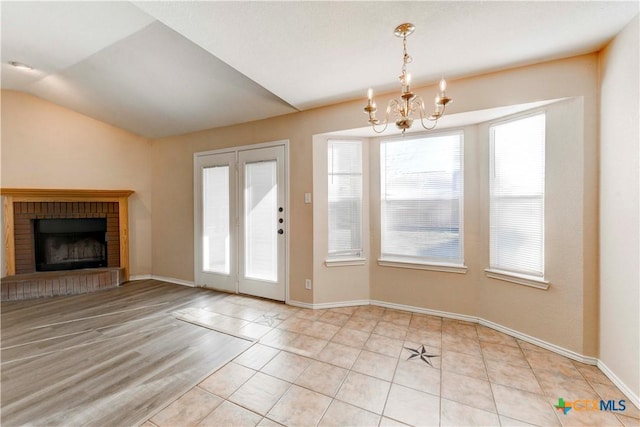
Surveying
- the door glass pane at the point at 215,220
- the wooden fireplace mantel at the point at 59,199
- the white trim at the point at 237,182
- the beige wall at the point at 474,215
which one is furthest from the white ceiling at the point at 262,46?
the wooden fireplace mantel at the point at 59,199

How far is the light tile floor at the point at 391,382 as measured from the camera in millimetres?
1520

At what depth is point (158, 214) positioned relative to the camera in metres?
4.46

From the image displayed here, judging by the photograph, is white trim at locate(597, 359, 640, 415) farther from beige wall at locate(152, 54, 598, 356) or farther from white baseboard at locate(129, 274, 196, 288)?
white baseboard at locate(129, 274, 196, 288)

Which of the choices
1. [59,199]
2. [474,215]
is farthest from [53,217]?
[474,215]

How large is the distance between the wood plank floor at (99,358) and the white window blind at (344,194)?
60.3 inches

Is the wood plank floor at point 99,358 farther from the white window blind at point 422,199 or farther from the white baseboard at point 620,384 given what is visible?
the white baseboard at point 620,384

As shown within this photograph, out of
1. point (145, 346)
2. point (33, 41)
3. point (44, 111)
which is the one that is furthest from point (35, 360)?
point (44, 111)

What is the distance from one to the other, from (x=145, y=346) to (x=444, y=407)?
2406 millimetres

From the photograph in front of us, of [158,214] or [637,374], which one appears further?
[158,214]

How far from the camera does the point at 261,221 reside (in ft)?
11.5

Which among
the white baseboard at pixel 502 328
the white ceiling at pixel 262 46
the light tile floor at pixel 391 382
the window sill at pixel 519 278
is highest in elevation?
the white ceiling at pixel 262 46

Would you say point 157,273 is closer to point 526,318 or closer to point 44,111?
point 44,111

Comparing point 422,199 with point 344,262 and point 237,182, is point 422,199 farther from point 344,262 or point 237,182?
point 237,182

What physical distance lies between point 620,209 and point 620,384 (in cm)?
119
